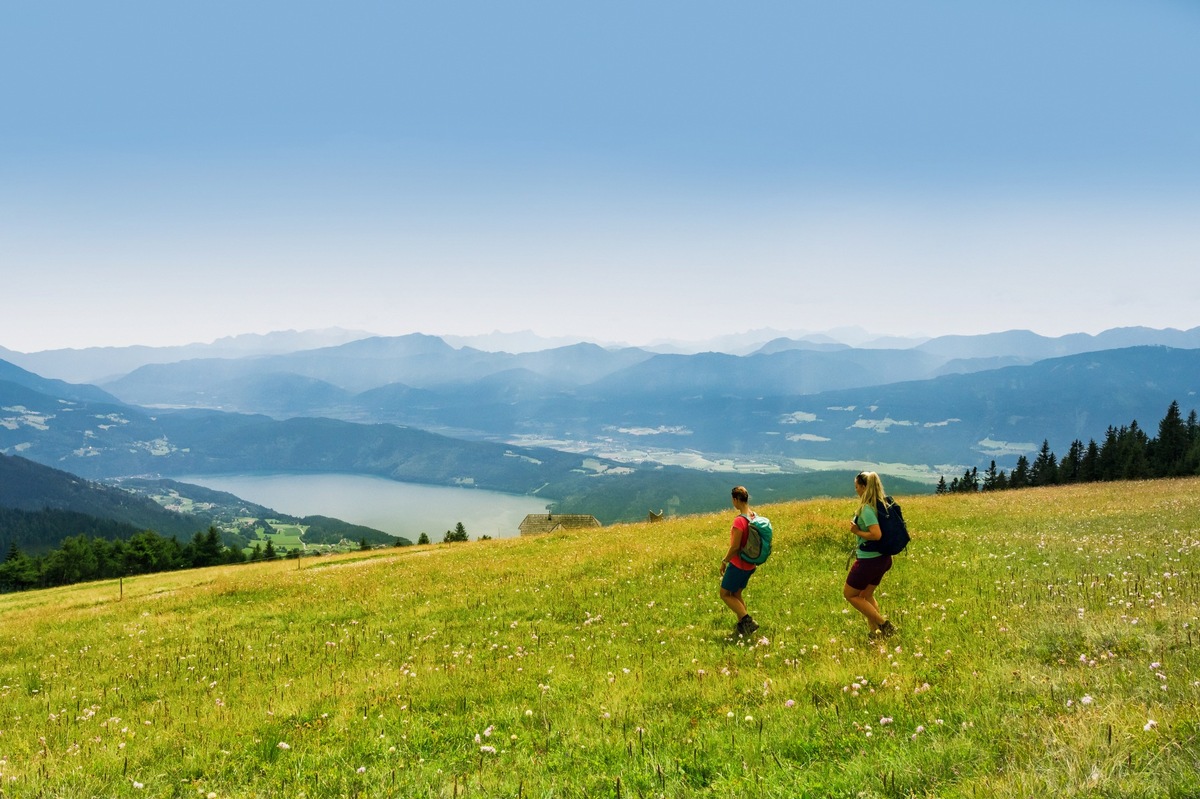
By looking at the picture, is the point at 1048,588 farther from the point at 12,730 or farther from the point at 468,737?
the point at 12,730

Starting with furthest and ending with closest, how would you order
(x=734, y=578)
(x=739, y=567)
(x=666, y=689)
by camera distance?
1. (x=734, y=578)
2. (x=739, y=567)
3. (x=666, y=689)

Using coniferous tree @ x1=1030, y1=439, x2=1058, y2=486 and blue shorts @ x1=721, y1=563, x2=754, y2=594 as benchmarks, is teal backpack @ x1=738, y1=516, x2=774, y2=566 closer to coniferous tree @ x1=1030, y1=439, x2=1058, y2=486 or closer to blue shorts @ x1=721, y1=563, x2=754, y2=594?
blue shorts @ x1=721, y1=563, x2=754, y2=594

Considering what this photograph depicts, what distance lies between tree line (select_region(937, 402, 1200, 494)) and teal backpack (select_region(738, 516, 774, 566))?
3399 inches

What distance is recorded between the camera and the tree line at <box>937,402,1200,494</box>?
8769 centimetres

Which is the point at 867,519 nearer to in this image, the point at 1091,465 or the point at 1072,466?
the point at 1091,465

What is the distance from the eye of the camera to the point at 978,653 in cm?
884

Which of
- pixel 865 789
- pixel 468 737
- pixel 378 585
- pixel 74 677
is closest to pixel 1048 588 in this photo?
pixel 865 789

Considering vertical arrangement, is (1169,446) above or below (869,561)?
below

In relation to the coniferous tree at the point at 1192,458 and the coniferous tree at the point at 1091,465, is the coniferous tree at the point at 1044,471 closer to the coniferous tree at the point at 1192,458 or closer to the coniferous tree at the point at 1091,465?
the coniferous tree at the point at 1091,465

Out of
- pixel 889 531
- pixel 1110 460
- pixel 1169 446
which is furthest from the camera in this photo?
pixel 1110 460

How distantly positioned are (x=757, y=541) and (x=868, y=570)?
1976 mm

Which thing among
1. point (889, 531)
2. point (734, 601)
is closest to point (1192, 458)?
point (889, 531)

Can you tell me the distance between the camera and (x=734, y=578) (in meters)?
11.8

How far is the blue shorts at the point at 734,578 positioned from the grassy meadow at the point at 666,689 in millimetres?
982
